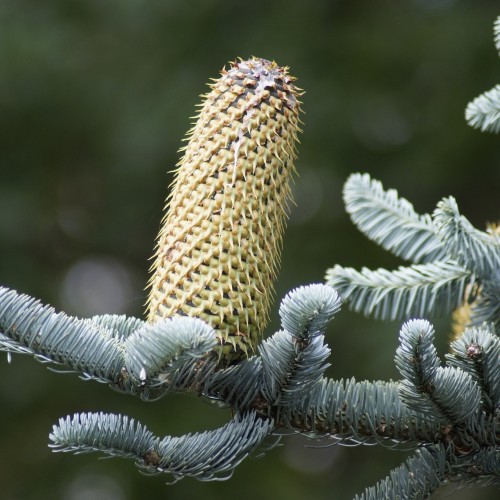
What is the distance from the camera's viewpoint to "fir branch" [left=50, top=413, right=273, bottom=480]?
109 centimetres

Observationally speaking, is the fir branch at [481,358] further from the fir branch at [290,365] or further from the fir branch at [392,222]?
the fir branch at [392,222]

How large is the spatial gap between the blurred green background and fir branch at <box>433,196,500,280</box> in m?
2.93

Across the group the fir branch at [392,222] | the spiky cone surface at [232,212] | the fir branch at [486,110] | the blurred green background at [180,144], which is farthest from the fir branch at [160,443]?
the blurred green background at [180,144]

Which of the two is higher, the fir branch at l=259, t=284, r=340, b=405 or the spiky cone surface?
the spiky cone surface

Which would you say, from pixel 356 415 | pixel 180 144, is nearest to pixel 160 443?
pixel 356 415

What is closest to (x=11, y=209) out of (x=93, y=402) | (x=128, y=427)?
(x=93, y=402)

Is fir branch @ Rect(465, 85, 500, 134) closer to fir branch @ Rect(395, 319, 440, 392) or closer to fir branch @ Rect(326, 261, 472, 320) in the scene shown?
fir branch @ Rect(326, 261, 472, 320)

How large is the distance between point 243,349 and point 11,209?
4870 millimetres

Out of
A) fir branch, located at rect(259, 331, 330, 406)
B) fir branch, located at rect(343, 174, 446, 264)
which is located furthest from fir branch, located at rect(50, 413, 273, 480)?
fir branch, located at rect(343, 174, 446, 264)

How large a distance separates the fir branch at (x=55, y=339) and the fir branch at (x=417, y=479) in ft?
1.36

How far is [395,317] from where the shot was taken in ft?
5.89

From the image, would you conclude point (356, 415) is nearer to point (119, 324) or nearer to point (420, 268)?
point (119, 324)

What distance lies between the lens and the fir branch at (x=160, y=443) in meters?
1.09

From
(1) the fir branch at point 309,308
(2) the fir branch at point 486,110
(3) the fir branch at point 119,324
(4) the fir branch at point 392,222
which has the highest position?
(2) the fir branch at point 486,110
